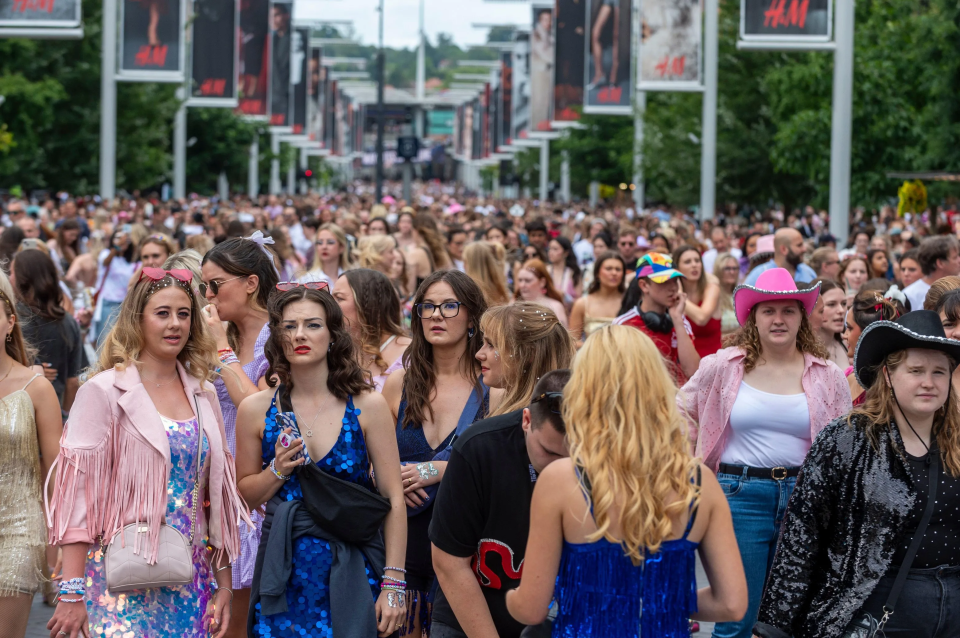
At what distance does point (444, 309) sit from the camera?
518 centimetres

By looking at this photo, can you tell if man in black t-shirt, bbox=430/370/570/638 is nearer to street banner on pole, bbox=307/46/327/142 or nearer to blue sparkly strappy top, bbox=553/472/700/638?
blue sparkly strappy top, bbox=553/472/700/638

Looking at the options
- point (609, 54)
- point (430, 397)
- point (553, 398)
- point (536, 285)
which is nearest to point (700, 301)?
point (536, 285)

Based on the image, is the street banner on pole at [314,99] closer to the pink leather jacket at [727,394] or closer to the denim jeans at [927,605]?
the pink leather jacket at [727,394]

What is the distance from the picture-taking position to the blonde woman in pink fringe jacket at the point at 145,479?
429 centimetres

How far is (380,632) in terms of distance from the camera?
4363 mm

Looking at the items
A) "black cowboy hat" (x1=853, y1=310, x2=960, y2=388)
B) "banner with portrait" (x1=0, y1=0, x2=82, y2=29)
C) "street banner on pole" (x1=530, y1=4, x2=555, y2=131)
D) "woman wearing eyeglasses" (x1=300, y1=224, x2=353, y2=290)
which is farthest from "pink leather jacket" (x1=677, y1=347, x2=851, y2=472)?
"street banner on pole" (x1=530, y1=4, x2=555, y2=131)

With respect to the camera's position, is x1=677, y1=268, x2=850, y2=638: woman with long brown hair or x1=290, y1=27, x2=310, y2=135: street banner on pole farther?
x1=290, y1=27, x2=310, y2=135: street banner on pole

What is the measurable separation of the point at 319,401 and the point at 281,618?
28.2 inches

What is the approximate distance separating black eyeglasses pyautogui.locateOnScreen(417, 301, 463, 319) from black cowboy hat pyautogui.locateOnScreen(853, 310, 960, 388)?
1613 mm

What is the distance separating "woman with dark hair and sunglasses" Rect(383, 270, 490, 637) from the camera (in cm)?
479

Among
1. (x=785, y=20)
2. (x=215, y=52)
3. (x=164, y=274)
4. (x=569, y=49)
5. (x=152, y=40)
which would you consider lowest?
(x=164, y=274)

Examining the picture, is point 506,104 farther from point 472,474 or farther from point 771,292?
point 472,474

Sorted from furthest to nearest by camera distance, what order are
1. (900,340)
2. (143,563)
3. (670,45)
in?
(670,45), (143,563), (900,340)

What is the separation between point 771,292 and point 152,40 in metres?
20.8
